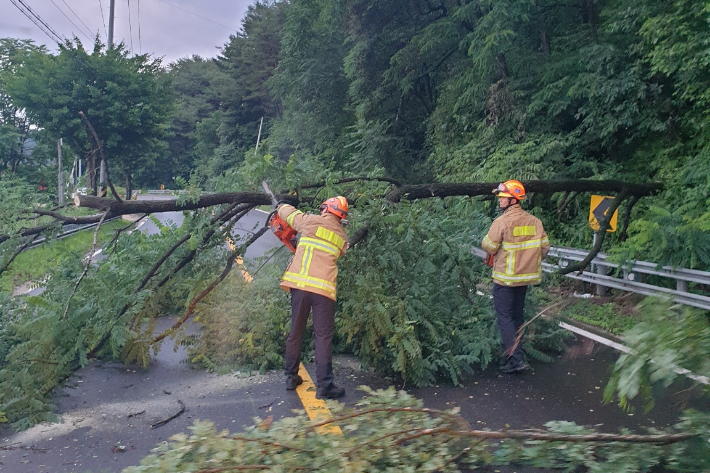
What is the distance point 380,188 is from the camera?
23.4 ft

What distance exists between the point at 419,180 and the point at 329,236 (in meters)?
13.8

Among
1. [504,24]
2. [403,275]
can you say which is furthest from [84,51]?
[403,275]

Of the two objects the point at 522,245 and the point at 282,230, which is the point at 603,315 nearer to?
the point at 522,245

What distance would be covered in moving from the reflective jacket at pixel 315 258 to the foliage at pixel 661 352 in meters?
3.03

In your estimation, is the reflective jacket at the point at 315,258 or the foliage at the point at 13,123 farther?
the foliage at the point at 13,123

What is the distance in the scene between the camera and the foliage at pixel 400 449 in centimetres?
289

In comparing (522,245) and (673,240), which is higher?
(673,240)

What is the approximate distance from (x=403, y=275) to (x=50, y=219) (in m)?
3.42

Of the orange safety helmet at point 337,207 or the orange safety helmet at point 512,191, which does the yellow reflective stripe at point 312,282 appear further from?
the orange safety helmet at point 512,191

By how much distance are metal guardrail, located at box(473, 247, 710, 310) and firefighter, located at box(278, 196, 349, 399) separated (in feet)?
6.61

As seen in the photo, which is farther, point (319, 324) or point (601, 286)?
point (601, 286)

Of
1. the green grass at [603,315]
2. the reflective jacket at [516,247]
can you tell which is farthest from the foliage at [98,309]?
the green grass at [603,315]

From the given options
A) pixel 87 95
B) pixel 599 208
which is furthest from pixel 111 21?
Answer: pixel 599 208

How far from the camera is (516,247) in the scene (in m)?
6.11
